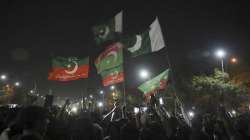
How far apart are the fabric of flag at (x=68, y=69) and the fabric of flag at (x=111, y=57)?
3.16 ft

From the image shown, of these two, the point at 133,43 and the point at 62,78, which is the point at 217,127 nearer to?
the point at 133,43

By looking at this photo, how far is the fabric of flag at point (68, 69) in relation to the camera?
51.2 ft

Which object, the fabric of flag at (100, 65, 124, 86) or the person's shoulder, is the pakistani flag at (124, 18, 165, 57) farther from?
the person's shoulder

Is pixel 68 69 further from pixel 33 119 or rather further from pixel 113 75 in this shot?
pixel 33 119

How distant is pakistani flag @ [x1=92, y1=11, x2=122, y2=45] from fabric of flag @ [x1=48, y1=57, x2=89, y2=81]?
201 centimetres

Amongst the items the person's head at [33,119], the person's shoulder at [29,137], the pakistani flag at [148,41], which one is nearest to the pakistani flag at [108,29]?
the pakistani flag at [148,41]

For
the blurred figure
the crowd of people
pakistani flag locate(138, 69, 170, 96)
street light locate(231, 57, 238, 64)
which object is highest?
street light locate(231, 57, 238, 64)

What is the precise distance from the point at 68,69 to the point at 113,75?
3.19 meters

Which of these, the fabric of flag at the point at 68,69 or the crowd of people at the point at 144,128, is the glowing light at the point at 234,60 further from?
the crowd of people at the point at 144,128

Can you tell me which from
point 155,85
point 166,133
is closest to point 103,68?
point 155,85

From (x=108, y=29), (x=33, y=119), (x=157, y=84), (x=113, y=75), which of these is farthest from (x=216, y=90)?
(x=33, y=119)

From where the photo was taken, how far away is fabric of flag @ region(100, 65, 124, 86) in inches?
561

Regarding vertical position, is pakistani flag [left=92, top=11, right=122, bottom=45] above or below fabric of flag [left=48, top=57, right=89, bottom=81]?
→ above

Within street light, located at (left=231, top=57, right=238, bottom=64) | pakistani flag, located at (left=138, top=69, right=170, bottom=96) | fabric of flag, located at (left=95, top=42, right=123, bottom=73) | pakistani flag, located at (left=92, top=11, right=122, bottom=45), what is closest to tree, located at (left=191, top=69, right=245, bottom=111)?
street light, located at (left=231, top=57, right=238, bottom=64)
